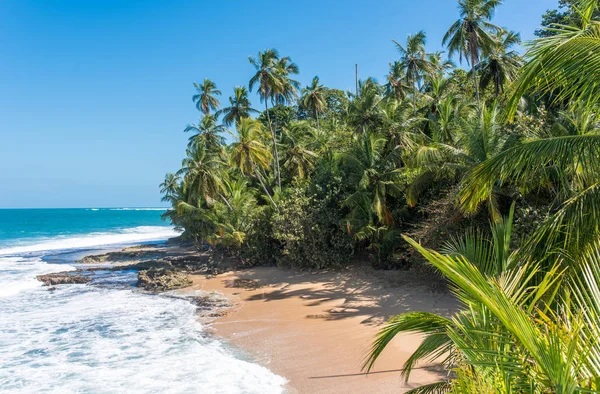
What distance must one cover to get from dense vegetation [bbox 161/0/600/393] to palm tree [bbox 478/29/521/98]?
0.10 meters

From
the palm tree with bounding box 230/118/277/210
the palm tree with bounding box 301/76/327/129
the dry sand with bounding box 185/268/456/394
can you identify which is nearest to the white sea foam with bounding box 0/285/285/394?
the dry sand with bounding box 185/268/456/394

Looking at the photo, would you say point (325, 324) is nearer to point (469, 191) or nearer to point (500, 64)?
point (469, 191)

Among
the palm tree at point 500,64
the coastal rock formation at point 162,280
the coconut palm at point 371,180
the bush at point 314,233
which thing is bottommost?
the coastal rock formation at point 162,280

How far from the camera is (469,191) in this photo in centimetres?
408

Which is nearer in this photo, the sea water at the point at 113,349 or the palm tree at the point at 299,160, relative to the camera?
the sea water at the point at 113,349

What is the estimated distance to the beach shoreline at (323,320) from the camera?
804 cm

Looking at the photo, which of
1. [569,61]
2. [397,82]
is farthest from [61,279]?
[397,82]

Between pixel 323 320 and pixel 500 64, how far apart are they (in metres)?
17.3

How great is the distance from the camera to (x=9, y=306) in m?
15.7

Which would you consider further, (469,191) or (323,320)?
(323,320)

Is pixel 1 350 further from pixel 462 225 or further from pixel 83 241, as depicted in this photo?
pixel 83 241

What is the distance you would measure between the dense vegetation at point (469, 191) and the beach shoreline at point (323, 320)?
1.84 m

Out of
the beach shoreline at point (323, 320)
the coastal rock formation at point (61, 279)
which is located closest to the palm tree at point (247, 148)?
the beach shoreline at point (323, 320)

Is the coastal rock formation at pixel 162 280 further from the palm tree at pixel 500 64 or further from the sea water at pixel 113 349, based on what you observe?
the palm tree at pixel 500 64
